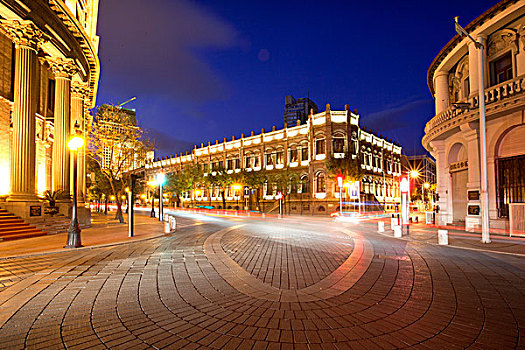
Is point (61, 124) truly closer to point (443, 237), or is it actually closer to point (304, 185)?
point (443, 237)

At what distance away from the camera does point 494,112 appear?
1420 cm

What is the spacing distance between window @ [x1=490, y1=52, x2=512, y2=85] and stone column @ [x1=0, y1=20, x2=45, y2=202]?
85.9 feet

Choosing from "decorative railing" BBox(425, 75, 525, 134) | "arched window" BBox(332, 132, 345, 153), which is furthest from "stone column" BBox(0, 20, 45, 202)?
"arched window" BBox(332, 132, 345, 153)

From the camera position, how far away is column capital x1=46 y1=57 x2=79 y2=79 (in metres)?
17.1

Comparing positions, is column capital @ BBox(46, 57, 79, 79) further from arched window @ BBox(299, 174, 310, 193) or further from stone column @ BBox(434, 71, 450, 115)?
arched window @ BBox(299, 174, 310, 193)

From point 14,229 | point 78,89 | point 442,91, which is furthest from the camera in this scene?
point 442,91

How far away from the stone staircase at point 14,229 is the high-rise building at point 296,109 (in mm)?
163340

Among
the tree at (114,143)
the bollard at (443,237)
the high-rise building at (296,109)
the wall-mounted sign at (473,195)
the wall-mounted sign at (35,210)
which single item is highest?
the high-rise building at (296,109)

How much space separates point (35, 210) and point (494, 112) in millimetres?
24521

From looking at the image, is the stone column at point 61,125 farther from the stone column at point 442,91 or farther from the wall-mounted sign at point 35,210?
the stone column at point 442,91

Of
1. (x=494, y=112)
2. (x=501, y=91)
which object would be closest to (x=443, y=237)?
(x=494, y=112)

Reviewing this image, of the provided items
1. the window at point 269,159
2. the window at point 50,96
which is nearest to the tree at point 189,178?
the window at point 269,159

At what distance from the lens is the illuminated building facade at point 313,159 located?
1676 inches

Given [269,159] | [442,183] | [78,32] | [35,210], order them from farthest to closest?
1. [269,159]
2. [442,183]
3. [78,32]
4. [35,210]
